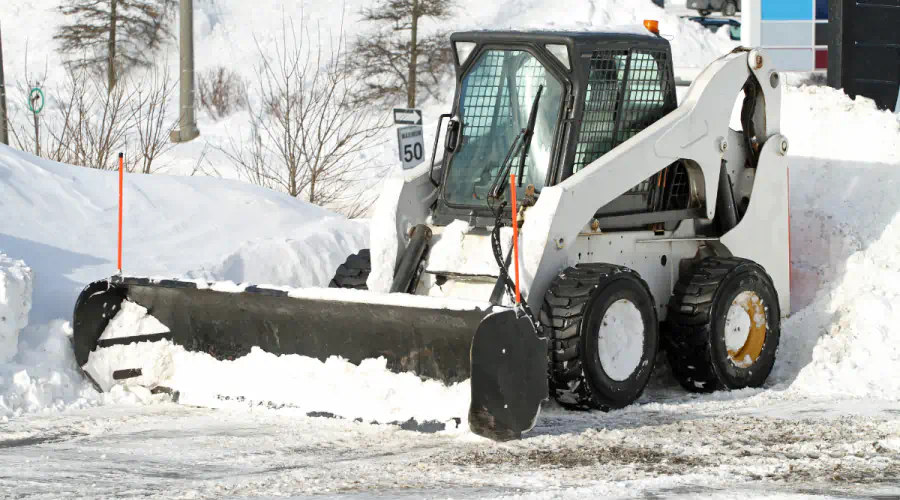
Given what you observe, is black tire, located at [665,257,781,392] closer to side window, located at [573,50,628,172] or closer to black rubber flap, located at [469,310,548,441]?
side window, located at [573,50,628,172]

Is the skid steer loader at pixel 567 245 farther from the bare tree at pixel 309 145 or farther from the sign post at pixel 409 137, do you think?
the bare tree at pixel 309 145

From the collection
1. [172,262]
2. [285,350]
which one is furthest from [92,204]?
[285,350]

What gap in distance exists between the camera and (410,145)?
→ 36.8ft

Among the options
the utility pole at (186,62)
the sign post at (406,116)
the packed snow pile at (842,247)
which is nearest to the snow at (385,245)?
the packed snow pile at (842,247)

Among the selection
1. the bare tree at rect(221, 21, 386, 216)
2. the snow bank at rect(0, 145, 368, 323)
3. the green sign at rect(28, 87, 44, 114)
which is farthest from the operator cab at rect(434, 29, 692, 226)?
the green sign at rect(28, 87, 44, 114)

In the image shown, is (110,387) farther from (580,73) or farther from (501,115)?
(580,73)

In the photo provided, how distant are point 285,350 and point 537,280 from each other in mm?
1618

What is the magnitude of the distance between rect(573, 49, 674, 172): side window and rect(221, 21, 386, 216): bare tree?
478 centimetres

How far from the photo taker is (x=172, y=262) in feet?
32.4

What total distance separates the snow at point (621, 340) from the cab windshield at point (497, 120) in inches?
38.5

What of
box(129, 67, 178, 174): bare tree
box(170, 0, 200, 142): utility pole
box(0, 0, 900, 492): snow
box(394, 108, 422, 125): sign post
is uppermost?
box(170, 0, 200, 142): utility pole

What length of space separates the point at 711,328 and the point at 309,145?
1448cm

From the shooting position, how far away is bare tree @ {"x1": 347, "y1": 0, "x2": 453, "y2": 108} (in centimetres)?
2894

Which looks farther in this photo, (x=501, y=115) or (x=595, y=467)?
(x=501, y=115)
